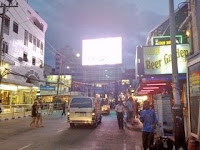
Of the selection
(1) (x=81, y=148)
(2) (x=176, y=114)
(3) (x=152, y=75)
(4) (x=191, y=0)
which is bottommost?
(1) (x=81, y=148)

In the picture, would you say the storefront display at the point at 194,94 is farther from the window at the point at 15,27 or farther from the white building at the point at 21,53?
the window at the point at 15,27

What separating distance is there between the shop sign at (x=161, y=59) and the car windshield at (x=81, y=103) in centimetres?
527

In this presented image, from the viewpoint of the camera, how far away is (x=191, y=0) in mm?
10188

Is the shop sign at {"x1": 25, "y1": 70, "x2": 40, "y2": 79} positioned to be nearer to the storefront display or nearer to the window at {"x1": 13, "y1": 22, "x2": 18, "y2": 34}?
the window at {"x1": 13, "y1": 22, "x2": 18, "y2": 34}

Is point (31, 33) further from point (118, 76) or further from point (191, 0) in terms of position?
point (118, 76)

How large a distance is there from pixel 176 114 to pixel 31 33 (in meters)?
35.2

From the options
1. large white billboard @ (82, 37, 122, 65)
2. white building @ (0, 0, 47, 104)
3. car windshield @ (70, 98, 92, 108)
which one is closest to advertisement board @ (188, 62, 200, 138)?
car windshield @ (70, 98, 92, 108)

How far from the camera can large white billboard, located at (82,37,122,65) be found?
37.4m

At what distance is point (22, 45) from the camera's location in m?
35.4

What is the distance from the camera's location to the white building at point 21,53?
1168 inches

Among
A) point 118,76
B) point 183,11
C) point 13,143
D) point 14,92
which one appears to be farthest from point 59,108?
point 118,76

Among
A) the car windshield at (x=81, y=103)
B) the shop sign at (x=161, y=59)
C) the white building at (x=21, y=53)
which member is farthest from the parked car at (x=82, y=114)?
the white building at (x=21, y=53)

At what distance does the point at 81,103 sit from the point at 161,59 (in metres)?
6.42

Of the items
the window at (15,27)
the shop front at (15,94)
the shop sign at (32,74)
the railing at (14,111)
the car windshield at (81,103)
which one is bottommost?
the railing at (14,111)
